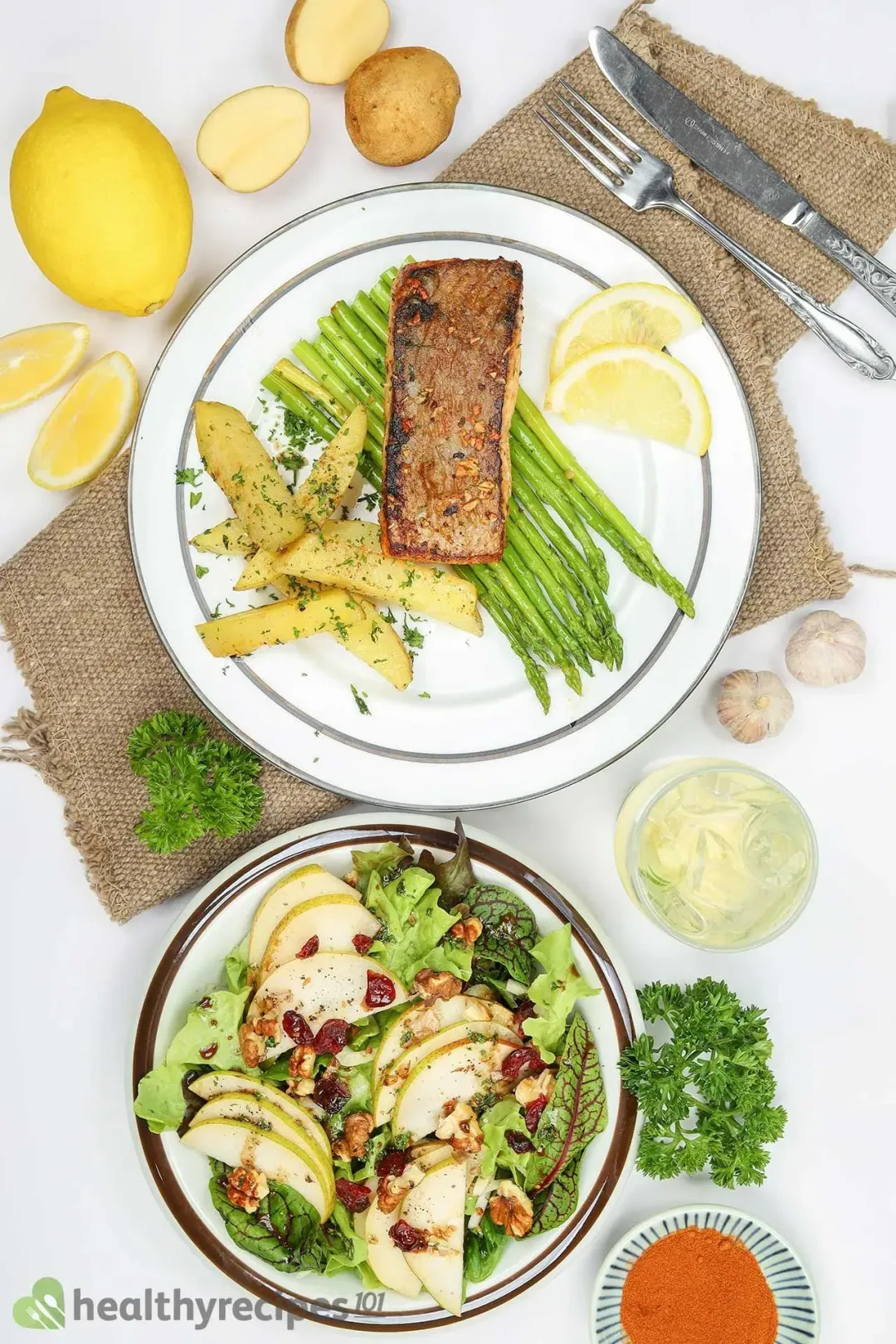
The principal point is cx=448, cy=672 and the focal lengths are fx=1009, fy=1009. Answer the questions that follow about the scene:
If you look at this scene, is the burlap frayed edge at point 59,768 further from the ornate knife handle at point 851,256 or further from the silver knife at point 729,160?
the ornate knife handle at point 851,256

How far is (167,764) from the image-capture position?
351 centimetres

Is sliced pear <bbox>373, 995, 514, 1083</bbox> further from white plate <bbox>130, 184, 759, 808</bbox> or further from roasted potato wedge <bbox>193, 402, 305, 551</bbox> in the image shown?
roasted potato wedge <bbox>193, 402, 305, 551</bbox>

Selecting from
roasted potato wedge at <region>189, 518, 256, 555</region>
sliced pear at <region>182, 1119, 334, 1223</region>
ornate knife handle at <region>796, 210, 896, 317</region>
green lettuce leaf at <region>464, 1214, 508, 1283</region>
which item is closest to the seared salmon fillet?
roasted potato wedge at <region>189, 518, 256, 555</region>

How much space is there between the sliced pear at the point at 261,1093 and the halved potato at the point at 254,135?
3149 millimetres

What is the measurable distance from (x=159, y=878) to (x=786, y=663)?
2.48 meters

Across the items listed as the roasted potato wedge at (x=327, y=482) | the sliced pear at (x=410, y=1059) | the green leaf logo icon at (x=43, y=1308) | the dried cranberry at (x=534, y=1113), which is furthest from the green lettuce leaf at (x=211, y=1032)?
the roasted potato wedge at (x=327, y=482)

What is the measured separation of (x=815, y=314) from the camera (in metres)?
3.61

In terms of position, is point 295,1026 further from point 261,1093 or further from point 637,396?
point 637,396

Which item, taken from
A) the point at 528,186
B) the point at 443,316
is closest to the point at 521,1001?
the point at 443,316

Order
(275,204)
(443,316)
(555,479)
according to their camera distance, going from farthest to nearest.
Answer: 1. (275,204)
2. (555,479)
3. (443,316)

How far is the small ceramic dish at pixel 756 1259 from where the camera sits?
12.4 ft

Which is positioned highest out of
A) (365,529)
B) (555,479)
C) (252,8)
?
(252,8)

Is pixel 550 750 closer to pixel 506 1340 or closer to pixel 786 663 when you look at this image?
pixel 786 663

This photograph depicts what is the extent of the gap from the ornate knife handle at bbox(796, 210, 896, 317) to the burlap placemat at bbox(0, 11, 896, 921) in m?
0.08
